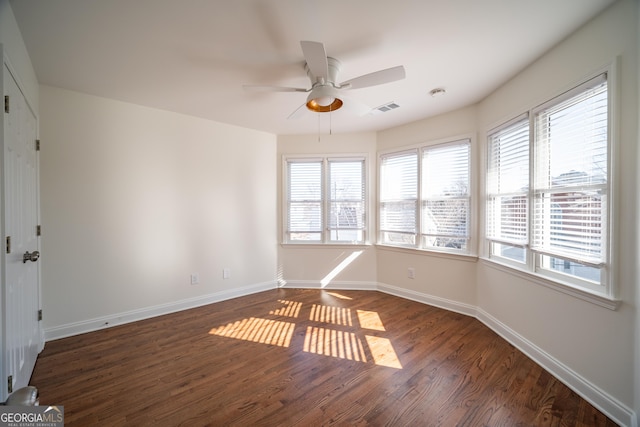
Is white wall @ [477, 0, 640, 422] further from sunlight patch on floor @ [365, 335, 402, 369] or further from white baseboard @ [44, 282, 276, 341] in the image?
white baseboard @ [44, 282, 276, 341]

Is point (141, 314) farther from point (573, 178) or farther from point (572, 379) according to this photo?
point (573, 178)

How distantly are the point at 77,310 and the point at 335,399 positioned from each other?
286 cm

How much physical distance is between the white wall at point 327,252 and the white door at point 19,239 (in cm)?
278

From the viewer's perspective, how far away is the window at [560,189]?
1.77 meters

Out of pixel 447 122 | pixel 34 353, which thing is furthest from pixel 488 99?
pixel 34 353

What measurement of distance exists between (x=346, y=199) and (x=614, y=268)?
3.05 m

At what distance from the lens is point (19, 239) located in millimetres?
1817

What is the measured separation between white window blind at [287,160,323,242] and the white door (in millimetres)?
2904

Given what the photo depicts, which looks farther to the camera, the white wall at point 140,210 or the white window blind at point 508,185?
the white wall at point 140,210

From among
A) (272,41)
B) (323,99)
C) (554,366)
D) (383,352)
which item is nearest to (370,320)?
(383,352)

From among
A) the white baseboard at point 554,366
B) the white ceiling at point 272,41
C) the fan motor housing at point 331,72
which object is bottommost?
the white baseboard at point 554,366

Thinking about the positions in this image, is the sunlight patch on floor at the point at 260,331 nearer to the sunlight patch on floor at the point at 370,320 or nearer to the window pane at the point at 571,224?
the sunlight patch on floor at the point at 370,320

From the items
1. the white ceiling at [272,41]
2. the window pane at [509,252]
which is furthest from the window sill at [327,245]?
the white ceiling at [272,41]

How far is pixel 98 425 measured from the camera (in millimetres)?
1581
